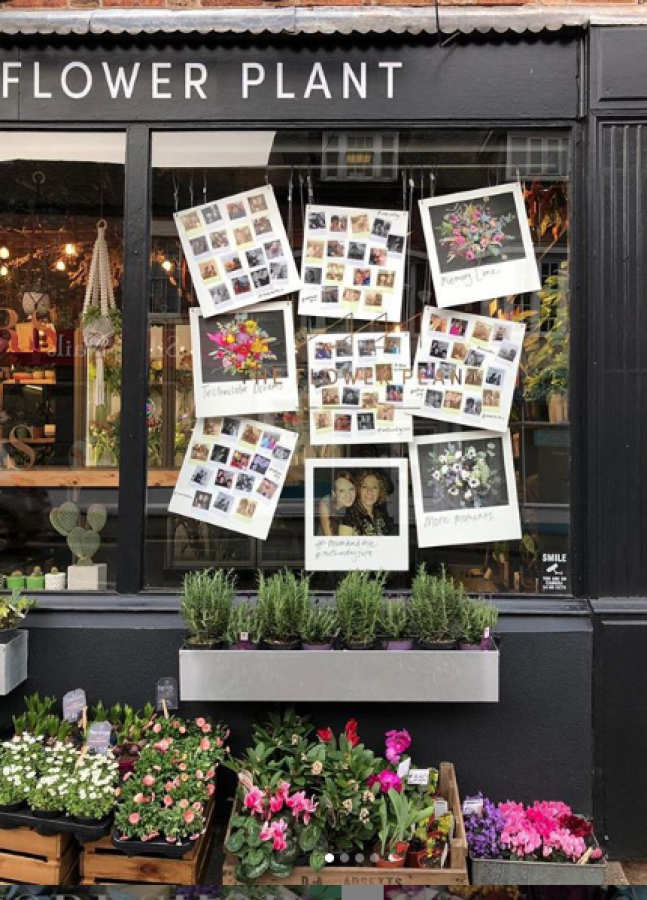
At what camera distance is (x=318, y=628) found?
13.6 ft

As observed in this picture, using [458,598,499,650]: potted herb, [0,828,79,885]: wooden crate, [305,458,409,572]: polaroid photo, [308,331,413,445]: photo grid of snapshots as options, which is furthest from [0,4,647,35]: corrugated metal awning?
[0,828,79,885]: wooden crate

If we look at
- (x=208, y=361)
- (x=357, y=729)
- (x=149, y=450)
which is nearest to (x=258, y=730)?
(x=357, y=729)

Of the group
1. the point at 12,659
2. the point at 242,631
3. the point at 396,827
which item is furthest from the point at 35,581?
the point at 396,827

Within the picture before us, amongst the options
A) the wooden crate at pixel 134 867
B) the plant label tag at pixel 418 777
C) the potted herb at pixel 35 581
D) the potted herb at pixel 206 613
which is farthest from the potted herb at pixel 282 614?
the potted herb at pixel 35 581

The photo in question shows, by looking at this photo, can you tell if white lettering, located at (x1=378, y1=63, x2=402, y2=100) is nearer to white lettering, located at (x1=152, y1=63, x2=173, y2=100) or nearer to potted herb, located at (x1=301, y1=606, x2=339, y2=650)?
white lettering, located at (x1=152, y1=63, x2=173, y2=100)

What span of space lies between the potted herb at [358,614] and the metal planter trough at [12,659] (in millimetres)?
1612

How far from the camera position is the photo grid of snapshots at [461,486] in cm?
477

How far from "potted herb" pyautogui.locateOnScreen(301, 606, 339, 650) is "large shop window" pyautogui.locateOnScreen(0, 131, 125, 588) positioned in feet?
4.18

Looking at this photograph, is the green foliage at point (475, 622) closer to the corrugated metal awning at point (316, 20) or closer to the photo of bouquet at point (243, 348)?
the photo of bouquet at point (243, 348)

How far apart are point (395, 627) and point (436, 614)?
212 mm

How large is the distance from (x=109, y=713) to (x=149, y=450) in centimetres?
A: 140

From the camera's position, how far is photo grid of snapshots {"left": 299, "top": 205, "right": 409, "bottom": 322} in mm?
4887

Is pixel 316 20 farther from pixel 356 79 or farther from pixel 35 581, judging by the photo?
pixel 35 581

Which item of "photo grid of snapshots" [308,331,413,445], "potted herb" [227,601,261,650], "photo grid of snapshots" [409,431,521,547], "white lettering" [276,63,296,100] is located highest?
"white lettering" [276,63,296,100]
